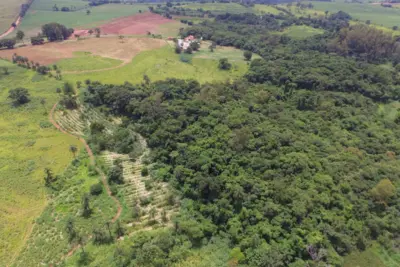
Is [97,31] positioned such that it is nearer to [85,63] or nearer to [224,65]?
[85,63]

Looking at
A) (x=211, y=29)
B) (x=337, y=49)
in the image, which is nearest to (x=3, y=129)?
(x=211, y=29)

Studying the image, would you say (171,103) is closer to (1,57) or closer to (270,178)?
(270,178)

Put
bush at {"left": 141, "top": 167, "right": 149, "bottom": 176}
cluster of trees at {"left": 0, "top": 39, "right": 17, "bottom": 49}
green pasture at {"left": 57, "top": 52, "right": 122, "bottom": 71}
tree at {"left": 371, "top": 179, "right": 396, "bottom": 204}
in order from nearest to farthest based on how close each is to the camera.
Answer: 1. tree at {"left": 371, "top": 179, "right": 396, "bottom": 204}
2. bush at {"left": 141, "top": 167, "right": 149, "bottom": 176}
3. green pasture at {"left": 57, "top": 52, "right": 122, "bottom": 71}
4. cluster of trees at {"left": 0, "top": 39, "right": 17, "bottom": 49}

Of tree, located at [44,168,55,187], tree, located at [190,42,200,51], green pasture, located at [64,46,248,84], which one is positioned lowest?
tree, located at [44,168,55,187]

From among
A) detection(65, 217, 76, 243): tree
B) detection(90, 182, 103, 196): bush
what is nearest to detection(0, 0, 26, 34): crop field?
detection(90, 182, 103, 196): bush

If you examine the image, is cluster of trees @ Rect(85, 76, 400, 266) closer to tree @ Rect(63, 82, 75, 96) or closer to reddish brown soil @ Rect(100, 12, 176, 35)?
tree @ Rect(63, 82, 75, 96)

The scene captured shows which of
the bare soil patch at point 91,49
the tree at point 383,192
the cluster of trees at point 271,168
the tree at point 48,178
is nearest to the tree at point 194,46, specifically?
the bare soil patch at point 91,49
